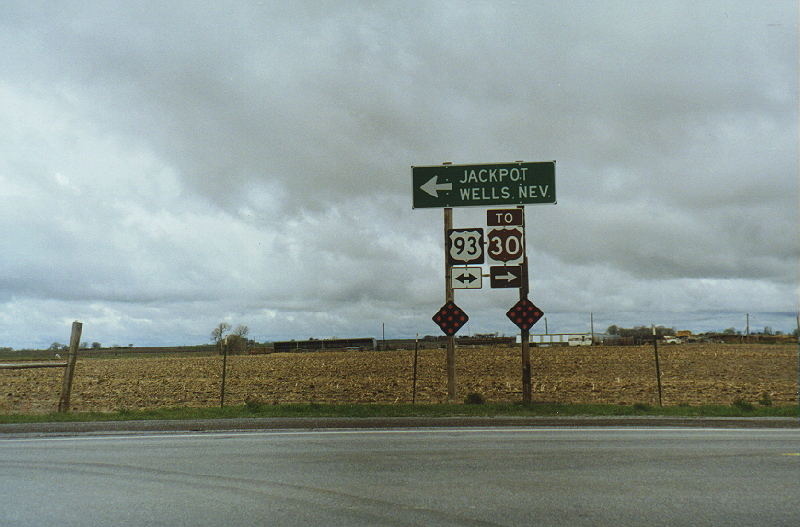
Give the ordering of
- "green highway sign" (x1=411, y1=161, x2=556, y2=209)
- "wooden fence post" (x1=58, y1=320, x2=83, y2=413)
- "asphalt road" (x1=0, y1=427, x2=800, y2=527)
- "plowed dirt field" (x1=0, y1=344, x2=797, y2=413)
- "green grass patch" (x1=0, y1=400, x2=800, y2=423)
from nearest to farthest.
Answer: "asphalt road" (x1=0, y1=427, x2=800, y2=527) → "green grass patch" (x1=0, y1=400, x2=800, y2=423) → "wooden fence post" (x1=58, y1=320, x2=83, y2=413) → "green highway sign" (x1=411, y1=161, x2=556, y2=209) → "plowed dirt field" (x1=0, y1=344, x2=797, y2=413)

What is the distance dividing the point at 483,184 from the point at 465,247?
1806 mm

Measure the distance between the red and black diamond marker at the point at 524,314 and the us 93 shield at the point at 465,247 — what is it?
1.62 meters

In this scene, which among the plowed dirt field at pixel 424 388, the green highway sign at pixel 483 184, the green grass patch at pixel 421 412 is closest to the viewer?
the green grass patch at pixel 421 412

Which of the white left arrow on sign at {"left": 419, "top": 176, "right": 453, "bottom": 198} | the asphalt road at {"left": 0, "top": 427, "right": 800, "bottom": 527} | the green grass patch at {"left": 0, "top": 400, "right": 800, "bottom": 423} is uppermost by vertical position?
the white left arrow on sign at {"left": 419, "top": 176, "right": 453, "bottom": 198}

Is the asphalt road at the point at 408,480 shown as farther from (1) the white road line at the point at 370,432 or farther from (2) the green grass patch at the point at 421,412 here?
(2) the green grass patch at the point at 421,412

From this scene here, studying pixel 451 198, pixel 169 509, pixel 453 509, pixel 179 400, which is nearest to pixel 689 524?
pixel 453 509

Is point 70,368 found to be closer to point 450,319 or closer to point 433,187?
point 450,319

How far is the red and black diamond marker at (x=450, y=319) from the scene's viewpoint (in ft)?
59.2

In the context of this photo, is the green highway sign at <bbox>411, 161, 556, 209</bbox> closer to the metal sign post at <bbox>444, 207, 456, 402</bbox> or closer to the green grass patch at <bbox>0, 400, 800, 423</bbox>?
the metal sign post at <bbox>444, 207, 456, 402</bbox>

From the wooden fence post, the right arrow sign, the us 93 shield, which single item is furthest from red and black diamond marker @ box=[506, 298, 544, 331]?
the wooden fence post

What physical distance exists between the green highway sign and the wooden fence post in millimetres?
9533

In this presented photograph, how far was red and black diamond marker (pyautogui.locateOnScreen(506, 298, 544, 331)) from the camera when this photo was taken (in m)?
17.4

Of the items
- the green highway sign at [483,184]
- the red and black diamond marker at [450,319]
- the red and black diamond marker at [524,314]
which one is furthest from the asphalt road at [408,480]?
the green highway sign at [483,184]

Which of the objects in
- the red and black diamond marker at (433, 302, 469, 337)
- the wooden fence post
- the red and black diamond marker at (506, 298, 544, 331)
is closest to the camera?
the wooden fence post
